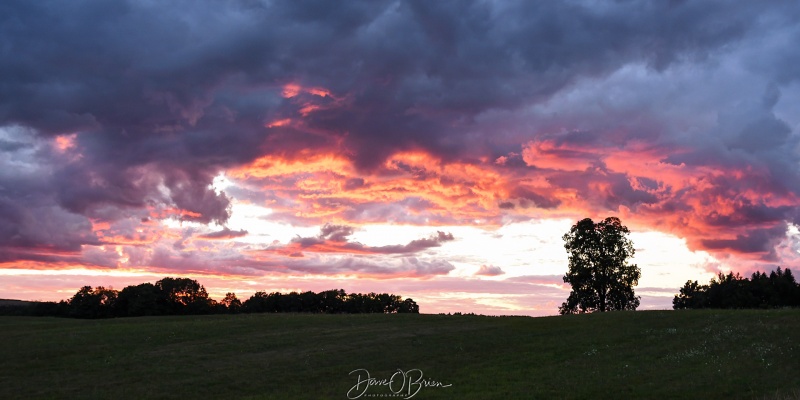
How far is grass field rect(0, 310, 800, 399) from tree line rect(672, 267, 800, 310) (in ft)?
173

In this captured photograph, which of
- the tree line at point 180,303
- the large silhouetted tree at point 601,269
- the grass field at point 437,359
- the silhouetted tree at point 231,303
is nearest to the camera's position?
the grass field at point 437,359

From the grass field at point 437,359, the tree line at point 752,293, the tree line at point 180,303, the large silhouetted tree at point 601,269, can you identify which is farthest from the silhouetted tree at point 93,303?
the tree line at point 752,293

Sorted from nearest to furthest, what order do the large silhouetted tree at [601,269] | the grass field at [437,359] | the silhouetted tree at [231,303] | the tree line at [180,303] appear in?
the grass field at [437,359], the large silhouetted tree at [601,269], the tree line at [180,303], the silhouetted tree at [231,303]

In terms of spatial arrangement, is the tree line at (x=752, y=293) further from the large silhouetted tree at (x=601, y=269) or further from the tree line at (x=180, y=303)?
the tree line at (x=180, y=303)

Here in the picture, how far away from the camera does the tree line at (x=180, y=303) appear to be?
118 meters

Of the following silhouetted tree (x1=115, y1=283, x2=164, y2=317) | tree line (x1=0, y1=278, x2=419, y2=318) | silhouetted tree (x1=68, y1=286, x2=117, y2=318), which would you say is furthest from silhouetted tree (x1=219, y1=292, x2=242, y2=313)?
silhouetted tree (x1=68, y1=286, x2=117, y2=318)

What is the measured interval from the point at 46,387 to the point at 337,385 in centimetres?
1786

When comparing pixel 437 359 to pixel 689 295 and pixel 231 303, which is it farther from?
pixel 231 303

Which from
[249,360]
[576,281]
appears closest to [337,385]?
[249,360]

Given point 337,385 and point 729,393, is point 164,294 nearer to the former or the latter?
point 337,385

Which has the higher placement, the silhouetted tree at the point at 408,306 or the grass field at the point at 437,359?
the silhouetted tree at the point at 408,306

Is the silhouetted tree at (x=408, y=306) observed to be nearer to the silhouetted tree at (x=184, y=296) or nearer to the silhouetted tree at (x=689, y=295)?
the silhouetted tree at (x=184, y=296)

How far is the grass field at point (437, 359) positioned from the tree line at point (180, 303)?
6136 cm

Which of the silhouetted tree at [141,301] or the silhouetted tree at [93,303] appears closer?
the silhouetted tree at [141,301]
